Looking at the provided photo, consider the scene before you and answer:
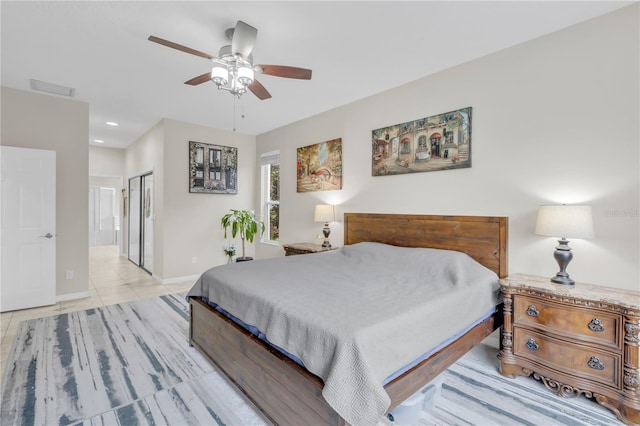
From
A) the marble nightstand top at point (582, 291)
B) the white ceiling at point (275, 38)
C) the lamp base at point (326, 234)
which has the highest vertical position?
the white ceiling at point (275, 38)

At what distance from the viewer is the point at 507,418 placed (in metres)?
1.81

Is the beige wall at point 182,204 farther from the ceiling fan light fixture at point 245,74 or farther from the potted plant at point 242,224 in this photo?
the ceiling fan light fixture at point 245,74

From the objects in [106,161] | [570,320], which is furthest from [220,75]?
[106,161]

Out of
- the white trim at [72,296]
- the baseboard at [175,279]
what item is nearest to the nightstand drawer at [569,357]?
the baseboard at [175,279]

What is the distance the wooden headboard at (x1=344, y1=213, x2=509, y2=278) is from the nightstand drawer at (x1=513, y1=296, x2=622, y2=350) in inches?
19.3

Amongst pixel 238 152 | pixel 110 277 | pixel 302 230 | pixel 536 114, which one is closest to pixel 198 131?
pixel 238 152

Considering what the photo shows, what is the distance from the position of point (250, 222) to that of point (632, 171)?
4.68 meters

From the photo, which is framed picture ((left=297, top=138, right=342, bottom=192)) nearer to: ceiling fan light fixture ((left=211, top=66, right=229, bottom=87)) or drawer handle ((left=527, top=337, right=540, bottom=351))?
ceiling fan light fixture ((left=211, top=66, right=229, bottom=87))

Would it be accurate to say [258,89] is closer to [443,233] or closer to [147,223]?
[443,233]

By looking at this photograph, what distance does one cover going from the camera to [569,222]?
2.06m

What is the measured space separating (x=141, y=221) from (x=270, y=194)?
274 centimetres

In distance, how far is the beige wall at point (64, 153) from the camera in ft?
12.0

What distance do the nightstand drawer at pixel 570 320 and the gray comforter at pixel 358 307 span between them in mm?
232

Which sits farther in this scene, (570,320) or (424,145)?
(424,145)
